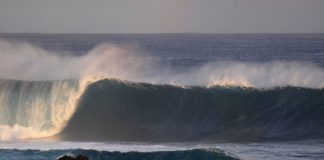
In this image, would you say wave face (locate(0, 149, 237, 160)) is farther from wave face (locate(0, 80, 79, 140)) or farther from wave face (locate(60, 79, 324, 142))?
wave face (locate(0, 80, 79, 140))

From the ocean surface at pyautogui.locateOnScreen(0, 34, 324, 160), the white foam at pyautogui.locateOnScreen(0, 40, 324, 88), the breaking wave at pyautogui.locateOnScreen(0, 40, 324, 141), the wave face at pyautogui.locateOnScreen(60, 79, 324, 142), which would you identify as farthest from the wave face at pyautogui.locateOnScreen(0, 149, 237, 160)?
the white foam at pyautogui.locateOnScreen(0, 40, 324, 88)

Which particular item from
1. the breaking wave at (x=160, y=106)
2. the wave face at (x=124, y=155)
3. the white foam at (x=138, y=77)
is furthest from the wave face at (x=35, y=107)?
the wave face at (x=124, y=155)

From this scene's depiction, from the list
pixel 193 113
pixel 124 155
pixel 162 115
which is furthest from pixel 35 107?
pixel 124 155

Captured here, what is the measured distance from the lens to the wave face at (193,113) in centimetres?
2030

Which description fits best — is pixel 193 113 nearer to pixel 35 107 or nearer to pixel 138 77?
pixel 35 107

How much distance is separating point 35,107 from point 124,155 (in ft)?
20.4

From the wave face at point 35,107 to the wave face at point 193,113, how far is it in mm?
440

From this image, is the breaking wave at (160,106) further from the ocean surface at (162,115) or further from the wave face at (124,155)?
the wave face at (124,155)

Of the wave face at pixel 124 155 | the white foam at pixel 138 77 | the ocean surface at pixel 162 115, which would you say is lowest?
the wave face at pixel 124 155

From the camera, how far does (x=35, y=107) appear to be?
22.0m

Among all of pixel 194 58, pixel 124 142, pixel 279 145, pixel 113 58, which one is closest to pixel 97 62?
pixel 113 58

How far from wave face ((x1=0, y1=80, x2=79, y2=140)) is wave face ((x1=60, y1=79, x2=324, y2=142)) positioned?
0.44 meters

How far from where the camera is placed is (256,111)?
71.6ft

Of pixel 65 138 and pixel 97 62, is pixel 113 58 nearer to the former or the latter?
pixel 97 62
